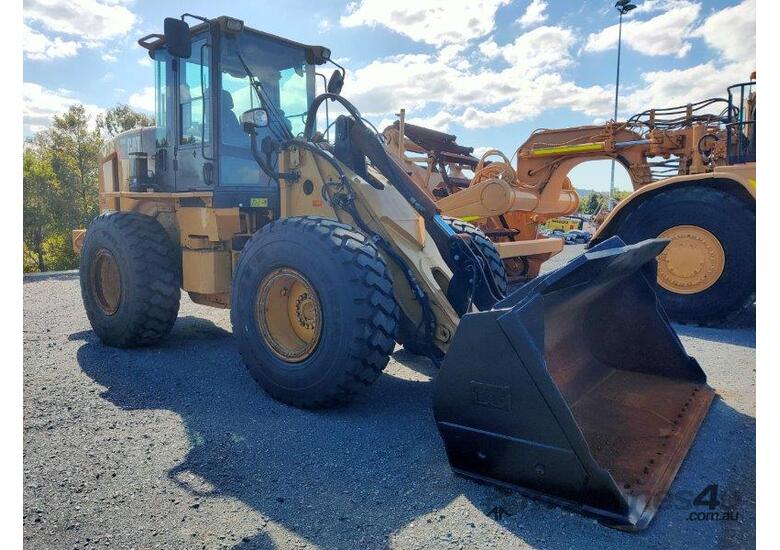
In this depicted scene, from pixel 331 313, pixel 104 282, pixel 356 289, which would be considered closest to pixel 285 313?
pixel 331 313

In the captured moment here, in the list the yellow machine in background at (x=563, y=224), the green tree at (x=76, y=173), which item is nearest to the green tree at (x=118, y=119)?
A: the green tree at (x=76, y=173)

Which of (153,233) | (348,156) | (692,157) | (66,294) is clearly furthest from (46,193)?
(692,157)

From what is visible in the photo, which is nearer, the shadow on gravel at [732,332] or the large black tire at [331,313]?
the large black tire at [331,313]

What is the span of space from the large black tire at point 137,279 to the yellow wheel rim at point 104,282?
0.02m

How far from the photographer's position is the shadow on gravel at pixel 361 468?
2248 millimetres

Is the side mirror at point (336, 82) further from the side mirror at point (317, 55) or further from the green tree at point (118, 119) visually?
the green tree at point (118, 119)

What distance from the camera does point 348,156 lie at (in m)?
4.13

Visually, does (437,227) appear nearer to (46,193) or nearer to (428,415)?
(428,415)

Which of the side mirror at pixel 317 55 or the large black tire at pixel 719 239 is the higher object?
the side mirror at pixel 317 55

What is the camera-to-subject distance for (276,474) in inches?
107

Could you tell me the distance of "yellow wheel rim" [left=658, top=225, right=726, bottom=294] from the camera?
598 centimetres

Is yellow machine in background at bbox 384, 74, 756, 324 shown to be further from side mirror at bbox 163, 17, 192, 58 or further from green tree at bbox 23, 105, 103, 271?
green tree at bbox 23, 105, 103, 271

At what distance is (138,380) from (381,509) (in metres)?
2.54

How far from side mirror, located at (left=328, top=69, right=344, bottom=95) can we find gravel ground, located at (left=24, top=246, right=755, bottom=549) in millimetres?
2562
